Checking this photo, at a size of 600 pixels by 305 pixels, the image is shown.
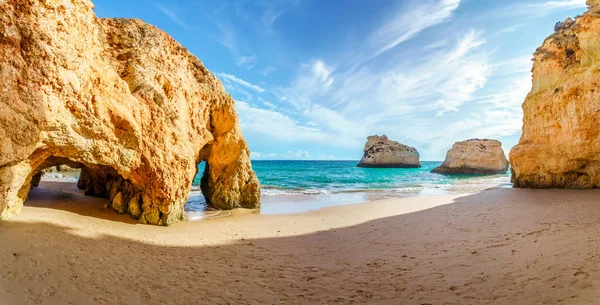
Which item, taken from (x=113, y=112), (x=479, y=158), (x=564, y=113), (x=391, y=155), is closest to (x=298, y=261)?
(x=113, y=112)

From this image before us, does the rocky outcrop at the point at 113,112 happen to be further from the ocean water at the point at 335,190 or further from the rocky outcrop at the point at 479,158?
the rocky outcrop at the point at 479,158

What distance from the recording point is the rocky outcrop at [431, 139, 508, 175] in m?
47.2

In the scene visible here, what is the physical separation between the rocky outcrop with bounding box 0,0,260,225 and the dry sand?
134cm

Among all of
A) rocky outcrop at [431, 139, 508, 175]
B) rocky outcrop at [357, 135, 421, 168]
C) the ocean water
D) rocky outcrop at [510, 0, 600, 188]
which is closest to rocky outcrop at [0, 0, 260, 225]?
the ocean water

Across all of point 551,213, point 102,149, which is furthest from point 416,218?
point 102,149

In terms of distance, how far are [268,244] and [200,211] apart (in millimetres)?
6197

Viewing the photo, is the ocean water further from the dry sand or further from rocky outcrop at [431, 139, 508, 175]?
rocky outcrop at [431, 139, 508, 175]

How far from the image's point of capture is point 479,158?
47.2m

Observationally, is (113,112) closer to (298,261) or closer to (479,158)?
(298,261)

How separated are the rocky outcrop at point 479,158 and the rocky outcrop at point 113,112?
161 ft

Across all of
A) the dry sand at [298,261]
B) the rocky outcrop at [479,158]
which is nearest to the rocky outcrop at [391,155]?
the rocky outcrop at [479,158]

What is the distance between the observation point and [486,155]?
47.1m

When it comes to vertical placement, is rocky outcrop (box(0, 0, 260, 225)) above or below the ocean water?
above

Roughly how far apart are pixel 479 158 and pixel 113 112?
5537 cm
